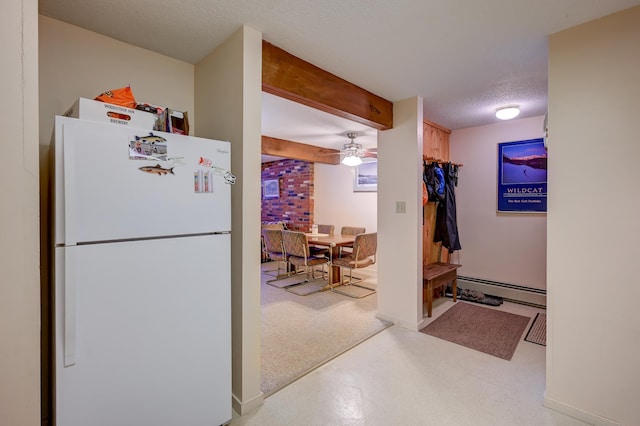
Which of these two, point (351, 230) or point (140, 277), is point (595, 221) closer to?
point (140, 277)

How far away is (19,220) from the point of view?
0.84 m

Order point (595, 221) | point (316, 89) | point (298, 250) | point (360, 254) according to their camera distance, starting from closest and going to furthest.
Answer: point (595, 221) < point (316, 89) < point (360, 254) < point (298, 250)

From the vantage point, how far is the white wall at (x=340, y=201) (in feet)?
17.8

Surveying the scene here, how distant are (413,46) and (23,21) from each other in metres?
1.94

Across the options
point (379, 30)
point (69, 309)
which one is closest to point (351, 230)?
point (379, 30)

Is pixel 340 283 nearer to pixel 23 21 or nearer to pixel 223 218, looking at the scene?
pixel 223 218

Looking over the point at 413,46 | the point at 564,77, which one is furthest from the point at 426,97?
the point at 564,77

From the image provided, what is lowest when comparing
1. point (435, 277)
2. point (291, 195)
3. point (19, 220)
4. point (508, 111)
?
point (435, 277)

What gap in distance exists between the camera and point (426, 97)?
2900mm

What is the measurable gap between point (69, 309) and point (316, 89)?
77.9 inches

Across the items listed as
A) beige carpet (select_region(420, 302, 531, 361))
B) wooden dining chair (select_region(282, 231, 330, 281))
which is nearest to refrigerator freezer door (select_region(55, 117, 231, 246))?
beige carpet (select_region(420, 302, 531, 361))

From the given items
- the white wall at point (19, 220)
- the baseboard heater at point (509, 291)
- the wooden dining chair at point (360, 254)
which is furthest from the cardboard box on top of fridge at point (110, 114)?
the baseboard heater at point (509, 291)

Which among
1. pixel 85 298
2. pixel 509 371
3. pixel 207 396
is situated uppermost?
pixel 85 298

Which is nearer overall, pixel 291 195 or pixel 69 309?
pixel 69 309
